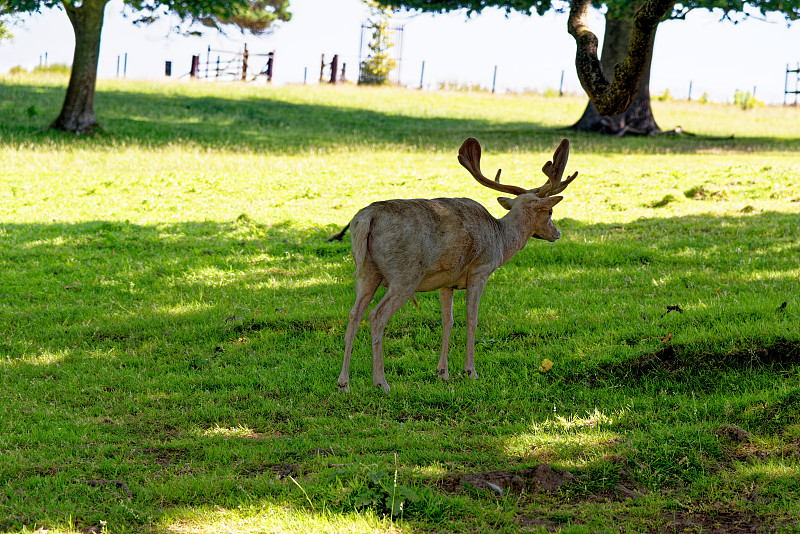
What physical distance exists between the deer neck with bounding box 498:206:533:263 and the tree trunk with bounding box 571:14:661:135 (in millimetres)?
24088

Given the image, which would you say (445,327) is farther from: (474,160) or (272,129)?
(272,129)

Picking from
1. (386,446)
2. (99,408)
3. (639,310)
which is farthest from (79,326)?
(639,310)

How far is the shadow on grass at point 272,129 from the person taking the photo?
2650 centimetres

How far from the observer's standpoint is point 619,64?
7566 millimetres

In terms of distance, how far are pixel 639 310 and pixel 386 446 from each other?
4.09 metres

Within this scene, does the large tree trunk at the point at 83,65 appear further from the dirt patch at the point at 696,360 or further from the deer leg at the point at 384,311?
the dirt patch at the point at 696,360

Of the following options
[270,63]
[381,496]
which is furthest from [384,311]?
[270,63]

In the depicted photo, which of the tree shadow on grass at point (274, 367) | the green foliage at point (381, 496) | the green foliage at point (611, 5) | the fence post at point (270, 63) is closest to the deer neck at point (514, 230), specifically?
the tree shadow on grass at point (274, 367)

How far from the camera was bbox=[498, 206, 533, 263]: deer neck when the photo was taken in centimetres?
792

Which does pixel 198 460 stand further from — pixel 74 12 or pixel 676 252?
pixel 74 12

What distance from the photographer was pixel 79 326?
357 inches

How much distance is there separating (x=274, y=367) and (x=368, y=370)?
3.13ft

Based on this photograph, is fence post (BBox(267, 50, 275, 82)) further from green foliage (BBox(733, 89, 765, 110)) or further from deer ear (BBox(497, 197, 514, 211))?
deer ear (BBox(497, 197, 514, 211))

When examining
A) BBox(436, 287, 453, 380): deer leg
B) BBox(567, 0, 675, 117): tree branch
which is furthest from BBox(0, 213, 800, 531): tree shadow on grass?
BBox(567, 0, 675, 117): tree branch
